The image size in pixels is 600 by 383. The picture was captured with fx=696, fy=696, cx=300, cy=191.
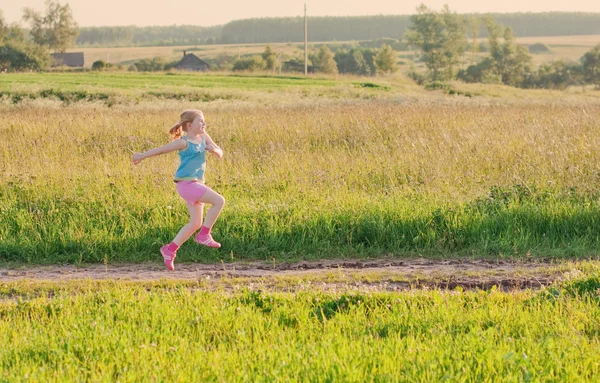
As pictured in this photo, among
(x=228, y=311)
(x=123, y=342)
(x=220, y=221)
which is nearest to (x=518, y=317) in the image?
(x=228, y=311)

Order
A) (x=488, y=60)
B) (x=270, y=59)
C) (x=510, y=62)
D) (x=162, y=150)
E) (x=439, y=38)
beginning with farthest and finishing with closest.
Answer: (x=439, y=38), (x=270, y=59), (x=488, y=60), (x=510, y=62), (x=162, y=150)

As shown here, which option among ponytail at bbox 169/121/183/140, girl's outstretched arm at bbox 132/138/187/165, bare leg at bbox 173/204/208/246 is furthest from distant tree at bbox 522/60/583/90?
girl's outstretched arm at bbox 132/138/187/165

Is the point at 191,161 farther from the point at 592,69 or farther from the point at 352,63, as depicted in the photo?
the point at 352,63

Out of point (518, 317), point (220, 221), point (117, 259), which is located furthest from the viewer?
point (220, 221)

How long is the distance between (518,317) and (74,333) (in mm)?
3193

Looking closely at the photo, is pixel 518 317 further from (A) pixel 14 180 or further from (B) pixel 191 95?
(B) pixel 191 95

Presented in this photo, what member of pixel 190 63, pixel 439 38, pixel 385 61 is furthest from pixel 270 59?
pixel 439 38

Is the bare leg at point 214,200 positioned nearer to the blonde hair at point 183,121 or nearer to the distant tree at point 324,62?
the blonde hair at point 183,121

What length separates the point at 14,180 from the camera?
380 inches

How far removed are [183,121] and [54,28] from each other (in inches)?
4588

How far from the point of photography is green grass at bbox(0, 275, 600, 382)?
4.19 m

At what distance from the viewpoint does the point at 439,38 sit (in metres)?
94.9

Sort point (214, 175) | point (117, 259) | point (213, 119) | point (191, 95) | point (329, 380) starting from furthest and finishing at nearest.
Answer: point (191, 95), point (213, 119), point (214, 175), point (117, 259), point (329, 380)

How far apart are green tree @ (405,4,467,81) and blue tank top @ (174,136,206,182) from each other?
87.7 m
